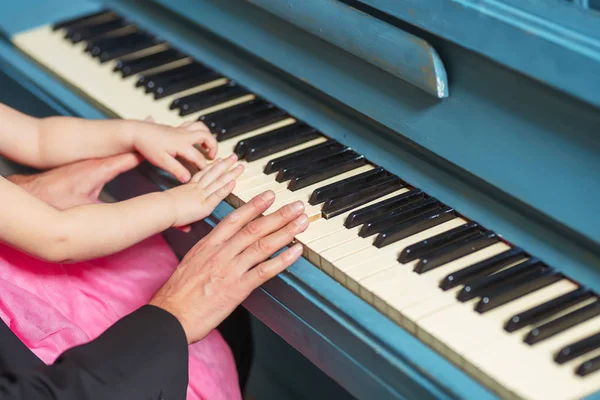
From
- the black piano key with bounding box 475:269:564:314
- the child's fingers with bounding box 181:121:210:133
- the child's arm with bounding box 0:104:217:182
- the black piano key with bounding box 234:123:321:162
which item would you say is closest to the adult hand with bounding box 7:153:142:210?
the child's arm with bounding box 0:104:217:182

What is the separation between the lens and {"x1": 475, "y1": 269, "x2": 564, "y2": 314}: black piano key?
43.7 inches

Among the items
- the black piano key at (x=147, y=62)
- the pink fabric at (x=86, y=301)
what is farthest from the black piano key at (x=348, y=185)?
the black piano key at (x=147, y=62)

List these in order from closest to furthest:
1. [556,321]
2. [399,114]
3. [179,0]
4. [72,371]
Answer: [556,321] → [72,371] → [399,114] → [179,0]

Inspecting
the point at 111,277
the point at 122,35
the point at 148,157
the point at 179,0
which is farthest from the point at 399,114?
the point at 122,35

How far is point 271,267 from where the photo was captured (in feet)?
4.13

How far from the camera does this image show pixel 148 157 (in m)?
1.58

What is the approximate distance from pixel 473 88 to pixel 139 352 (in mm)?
612

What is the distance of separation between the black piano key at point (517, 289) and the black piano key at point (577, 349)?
0.38 ft

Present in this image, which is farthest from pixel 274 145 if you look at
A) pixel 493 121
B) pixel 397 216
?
pixel 493 121

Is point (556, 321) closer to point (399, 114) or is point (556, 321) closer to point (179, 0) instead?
point (399, 114)

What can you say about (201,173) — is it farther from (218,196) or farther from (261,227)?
(261,227)

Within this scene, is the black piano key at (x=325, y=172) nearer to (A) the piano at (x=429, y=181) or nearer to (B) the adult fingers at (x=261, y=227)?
(A) the piano at (x=429, y=181)

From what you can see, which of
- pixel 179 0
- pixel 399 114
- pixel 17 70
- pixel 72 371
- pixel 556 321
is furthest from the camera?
pixel 17 70

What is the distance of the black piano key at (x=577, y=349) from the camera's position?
1016 millimetres
